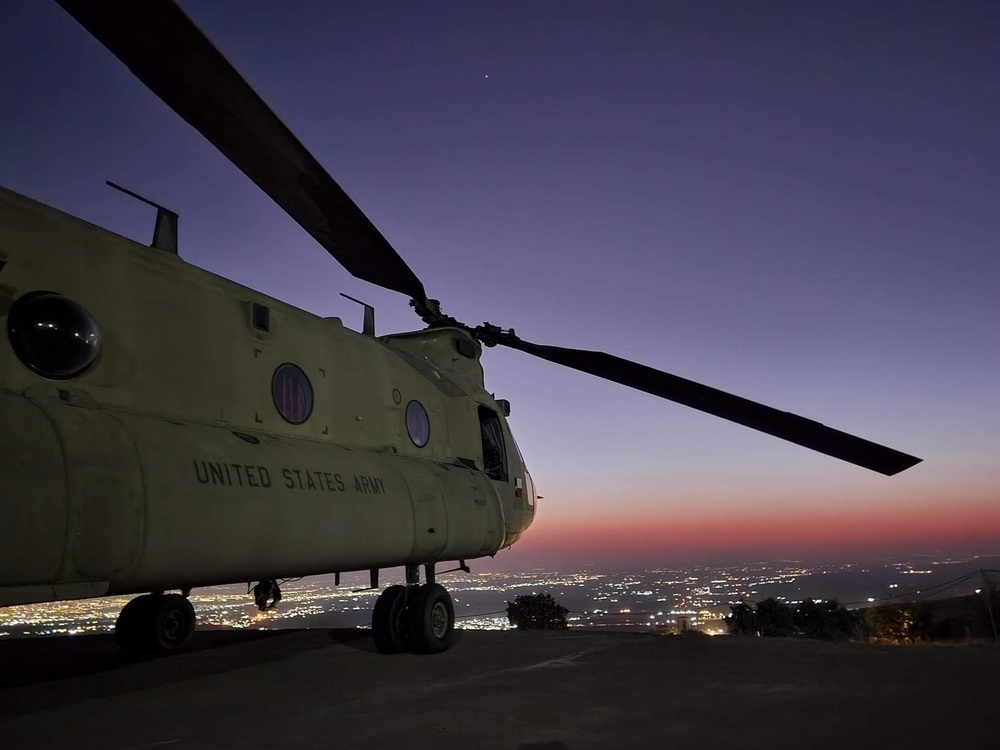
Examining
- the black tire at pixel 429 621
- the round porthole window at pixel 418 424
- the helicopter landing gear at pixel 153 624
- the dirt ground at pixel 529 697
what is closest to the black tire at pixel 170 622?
the helicopter landing gear at pixel 153 624

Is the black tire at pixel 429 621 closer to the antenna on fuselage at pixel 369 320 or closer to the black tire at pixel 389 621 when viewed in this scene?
the black tire at pixel 389 621

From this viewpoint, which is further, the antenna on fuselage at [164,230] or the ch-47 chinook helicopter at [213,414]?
the antenna on fuselage at [164,230]

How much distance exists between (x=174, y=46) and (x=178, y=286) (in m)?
2.22

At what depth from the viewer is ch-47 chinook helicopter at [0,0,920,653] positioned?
423cm

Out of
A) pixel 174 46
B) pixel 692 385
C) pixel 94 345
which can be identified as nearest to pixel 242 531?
pixel 94 345

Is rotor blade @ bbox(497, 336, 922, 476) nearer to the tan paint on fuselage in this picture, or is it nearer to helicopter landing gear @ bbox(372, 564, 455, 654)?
the tan paint on fuselage

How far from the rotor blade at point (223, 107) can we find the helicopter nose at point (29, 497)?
2071mm

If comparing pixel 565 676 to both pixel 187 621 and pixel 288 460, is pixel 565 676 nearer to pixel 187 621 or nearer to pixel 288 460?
pixel 288 460

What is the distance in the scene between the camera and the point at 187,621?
1007cm

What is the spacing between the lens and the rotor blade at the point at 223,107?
12.8ft

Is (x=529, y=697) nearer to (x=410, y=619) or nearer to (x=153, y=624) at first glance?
(x=410, y=619)

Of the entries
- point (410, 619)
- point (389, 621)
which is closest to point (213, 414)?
point (389, 621)

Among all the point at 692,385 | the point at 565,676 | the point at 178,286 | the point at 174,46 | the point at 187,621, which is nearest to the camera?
the point at 174,46

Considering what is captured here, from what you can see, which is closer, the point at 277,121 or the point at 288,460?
the point at 277,121
